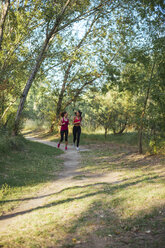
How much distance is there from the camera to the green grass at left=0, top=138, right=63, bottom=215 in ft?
22.2

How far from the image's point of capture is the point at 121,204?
5016mm

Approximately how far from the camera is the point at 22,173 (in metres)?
8.98

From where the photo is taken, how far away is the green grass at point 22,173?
6778 mm

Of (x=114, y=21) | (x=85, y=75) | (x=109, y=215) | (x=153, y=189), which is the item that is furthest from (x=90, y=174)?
(x=85, y=75)

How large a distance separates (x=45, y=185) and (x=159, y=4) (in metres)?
8.91

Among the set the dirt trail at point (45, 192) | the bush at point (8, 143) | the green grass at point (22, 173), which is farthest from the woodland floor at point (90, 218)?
the bush at point (8, 143)

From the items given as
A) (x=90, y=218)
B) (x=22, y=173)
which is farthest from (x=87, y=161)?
(x=90, y=218)

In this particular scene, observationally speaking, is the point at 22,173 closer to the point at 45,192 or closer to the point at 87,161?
the point at 45,192

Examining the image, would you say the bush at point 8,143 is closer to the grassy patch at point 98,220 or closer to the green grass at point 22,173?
the green grass at point 22,173

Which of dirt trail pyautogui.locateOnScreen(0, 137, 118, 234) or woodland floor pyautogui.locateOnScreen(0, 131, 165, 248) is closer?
woodland floor pyautogui.locateOnScreen(0, 131, 165, 248)

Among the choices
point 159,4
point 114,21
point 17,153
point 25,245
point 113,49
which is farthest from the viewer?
point 113,49

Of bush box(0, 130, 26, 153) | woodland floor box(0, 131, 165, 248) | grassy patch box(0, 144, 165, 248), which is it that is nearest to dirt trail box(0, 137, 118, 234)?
woodland floor box(0, 131, 165, 248)

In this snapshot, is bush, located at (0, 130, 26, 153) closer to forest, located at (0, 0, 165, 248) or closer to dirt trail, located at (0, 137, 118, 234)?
forest, located at (0, 0, 165, 248)

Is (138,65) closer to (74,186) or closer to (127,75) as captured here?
(127,75)
